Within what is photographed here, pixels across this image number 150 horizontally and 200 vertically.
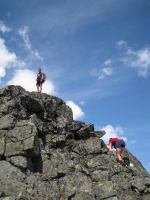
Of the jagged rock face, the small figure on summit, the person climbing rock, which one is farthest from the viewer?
the small figure on summit

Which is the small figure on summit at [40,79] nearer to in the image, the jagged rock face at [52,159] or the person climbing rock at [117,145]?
the jagged rock face at [52,159]

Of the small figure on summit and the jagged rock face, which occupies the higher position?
the small figure on summit

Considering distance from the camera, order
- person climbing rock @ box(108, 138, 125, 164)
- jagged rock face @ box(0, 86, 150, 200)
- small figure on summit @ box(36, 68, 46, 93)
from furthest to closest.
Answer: small figure on summit @ box(36, 68, 46, 93) < person climbing rock @ box(108, 138, 125, 164) < jagged rock face @ box(0, 86, 150, 200)

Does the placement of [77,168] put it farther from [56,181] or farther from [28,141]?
[28,141]

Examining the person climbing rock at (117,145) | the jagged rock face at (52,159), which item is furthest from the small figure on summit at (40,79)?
the person climbing rock at (117,145)

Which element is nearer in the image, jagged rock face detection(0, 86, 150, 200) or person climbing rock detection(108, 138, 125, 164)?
jagged rock face detection(0, 86, 150, 200)

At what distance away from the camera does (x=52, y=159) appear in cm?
3453

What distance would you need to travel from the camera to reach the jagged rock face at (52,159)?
1190 inches

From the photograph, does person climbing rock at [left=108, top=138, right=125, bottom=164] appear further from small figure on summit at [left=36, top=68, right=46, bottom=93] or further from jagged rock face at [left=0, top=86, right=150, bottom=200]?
small figure on summit at [left=36, top=68, right=46, bottom=93]

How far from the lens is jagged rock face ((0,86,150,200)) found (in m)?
→ 30.2

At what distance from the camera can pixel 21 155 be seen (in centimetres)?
3212

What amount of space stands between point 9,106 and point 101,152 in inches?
408

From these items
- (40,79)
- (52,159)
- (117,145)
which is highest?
(40,79)

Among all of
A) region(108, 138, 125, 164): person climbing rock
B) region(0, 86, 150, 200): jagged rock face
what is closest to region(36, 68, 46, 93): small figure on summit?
region(0, 86, 150, 200): jagged rock face
